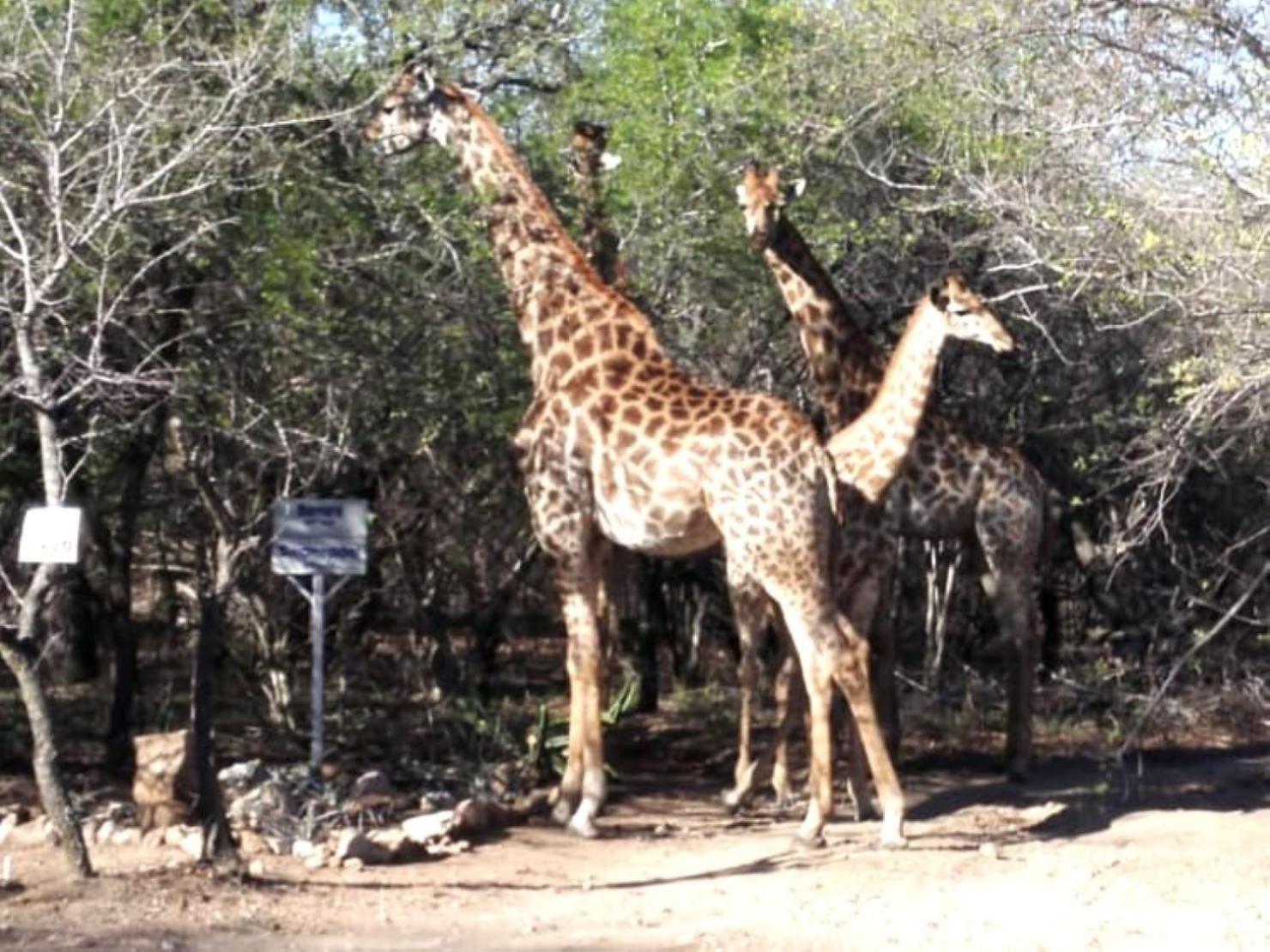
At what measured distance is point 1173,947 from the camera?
10.8 m

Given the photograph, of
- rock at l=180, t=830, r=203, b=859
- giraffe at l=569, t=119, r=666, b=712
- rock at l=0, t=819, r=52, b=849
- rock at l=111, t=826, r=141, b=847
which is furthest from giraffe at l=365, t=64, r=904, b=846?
rock at l=0, t=819, r=52, b=849

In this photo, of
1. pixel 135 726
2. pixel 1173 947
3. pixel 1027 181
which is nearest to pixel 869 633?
pixel 1027 181

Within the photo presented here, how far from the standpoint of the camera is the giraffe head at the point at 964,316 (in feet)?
42.9

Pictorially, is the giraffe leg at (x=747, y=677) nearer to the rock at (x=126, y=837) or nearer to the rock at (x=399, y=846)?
the rock at (x=399, y=846)

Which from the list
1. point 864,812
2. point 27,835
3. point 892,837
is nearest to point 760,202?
point 864,812

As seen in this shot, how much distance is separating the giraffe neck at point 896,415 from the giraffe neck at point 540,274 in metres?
1.33

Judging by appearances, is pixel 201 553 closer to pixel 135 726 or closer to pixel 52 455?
pixel 135 726

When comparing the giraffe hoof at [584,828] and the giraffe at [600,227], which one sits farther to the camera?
the giraffe at [600,227]

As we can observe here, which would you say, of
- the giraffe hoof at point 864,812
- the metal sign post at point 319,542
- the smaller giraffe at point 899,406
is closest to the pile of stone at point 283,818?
the metal sign post at point 319,542

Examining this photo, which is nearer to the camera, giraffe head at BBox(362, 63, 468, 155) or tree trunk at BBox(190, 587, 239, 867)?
tree trunk at BBox(190, 587, 239, 867)

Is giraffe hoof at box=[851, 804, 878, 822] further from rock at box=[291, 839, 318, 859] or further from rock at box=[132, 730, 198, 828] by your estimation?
rock at box=[132, 730, 198, 828]

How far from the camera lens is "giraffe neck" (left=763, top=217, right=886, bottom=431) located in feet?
47.1

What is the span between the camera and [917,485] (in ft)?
48.4

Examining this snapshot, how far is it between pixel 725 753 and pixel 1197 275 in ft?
19.7
